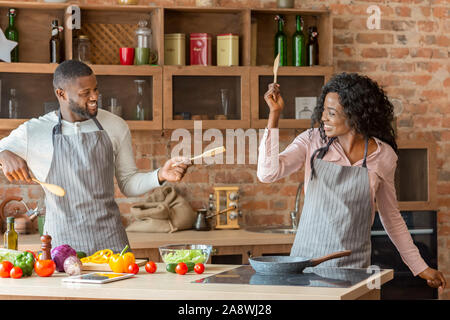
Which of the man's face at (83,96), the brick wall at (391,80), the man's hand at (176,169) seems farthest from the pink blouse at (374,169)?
the brick wall at (391,80)

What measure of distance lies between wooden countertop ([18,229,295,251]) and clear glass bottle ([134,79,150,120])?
2.54 ft

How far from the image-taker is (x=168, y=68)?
426cm

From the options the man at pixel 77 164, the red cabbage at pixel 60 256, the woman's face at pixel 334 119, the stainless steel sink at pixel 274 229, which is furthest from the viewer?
the stainless steel sink at pixel 274 229

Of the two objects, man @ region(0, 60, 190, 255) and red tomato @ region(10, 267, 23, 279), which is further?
man @ region(0, 60, 190, 255)

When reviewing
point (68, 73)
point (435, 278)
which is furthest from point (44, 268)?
point (435, 278)

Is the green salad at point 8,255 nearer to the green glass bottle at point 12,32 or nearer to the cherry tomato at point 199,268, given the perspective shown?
the cherry tomato at point 199,268

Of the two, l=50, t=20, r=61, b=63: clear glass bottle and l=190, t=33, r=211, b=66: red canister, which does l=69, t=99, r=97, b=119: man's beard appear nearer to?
l=50, t=20, r=61, b=63: clear glass bottle

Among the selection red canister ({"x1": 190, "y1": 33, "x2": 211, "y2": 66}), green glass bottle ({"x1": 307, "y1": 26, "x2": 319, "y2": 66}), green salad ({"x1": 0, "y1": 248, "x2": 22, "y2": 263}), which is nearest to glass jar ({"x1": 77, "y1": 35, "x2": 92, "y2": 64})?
red canister ({"x1": 190, "y1": 33, "x2": 211, "y2": 66})

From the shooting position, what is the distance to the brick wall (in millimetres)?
4695

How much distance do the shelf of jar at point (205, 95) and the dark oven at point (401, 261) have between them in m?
1.17

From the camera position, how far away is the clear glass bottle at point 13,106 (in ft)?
13.5

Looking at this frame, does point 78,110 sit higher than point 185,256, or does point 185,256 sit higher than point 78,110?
point 78,110

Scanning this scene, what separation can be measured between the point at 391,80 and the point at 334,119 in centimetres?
220

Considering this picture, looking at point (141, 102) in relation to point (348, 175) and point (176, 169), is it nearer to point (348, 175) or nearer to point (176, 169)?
point (176, 169)
